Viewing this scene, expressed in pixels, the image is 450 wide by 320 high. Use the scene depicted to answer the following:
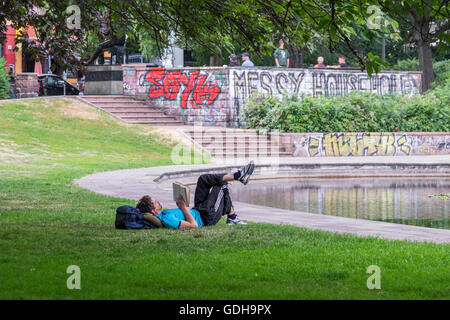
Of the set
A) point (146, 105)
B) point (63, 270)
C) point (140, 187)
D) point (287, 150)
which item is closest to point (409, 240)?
point (63, 270)

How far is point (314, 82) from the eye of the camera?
35.5 metres

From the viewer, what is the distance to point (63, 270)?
7.40 m

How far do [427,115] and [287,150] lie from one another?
6824 mm

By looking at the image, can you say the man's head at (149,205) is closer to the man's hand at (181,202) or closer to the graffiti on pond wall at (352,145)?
the man's hand at (181,202)

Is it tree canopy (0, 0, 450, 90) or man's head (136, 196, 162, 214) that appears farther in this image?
man's head (136, 196, 162, 214)

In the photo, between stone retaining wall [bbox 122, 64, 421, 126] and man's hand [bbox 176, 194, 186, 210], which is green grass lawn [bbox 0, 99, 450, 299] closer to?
man's hand [bbox 176, 194, 186, 210]

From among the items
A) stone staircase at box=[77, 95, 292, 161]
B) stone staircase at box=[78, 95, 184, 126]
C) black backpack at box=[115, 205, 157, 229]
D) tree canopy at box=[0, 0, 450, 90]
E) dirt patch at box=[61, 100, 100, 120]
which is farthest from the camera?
stone staircase at box=[78, 95, 184, 126]

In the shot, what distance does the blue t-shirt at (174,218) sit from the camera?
10297 mm

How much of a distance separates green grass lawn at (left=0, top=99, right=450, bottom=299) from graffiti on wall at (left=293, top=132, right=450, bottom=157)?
16202 mm

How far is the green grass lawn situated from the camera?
6625 millimetres

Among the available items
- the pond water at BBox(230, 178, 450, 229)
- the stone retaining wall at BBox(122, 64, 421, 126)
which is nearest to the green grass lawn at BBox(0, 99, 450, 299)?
the pond water at BBox(230, 178, 450, 229)

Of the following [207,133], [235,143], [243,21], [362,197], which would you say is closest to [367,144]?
[235,143]

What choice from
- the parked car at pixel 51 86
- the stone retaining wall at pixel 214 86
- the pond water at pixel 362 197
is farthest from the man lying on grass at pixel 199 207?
the parked car at pixel 51 86
